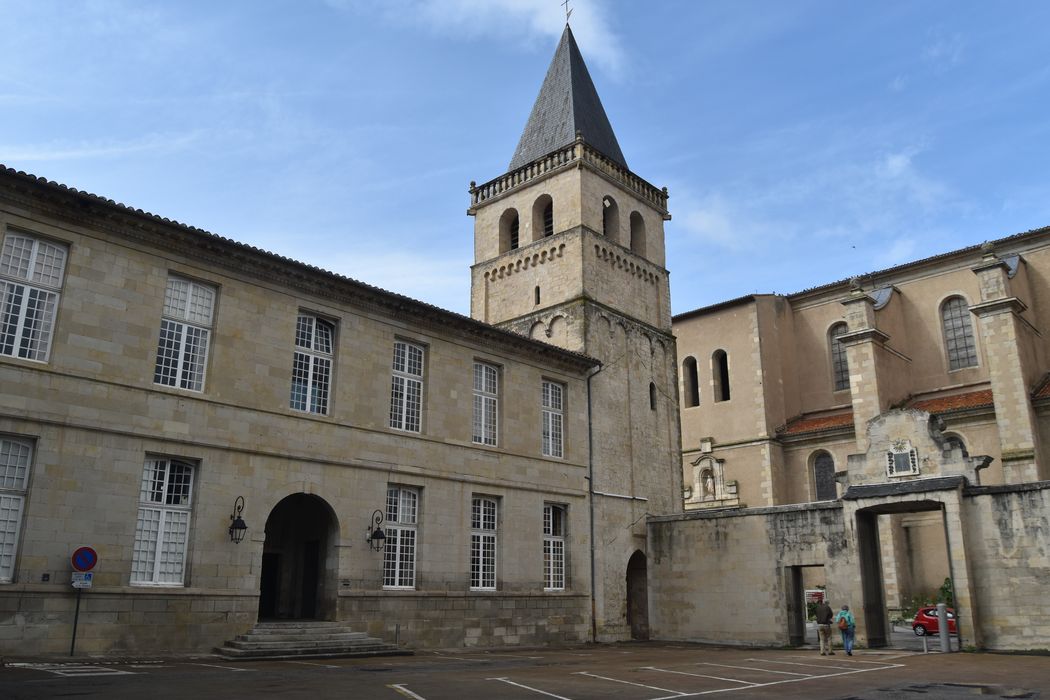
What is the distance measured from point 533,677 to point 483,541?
29.1 feet

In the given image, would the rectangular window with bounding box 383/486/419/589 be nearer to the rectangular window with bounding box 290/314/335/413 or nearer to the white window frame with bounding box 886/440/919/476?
the rectangular window with bounding box 290/314/335/413

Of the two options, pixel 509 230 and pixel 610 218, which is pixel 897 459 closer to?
pixel 610 218

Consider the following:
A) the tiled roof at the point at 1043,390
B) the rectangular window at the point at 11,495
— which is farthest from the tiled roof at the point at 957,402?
the rectangular window at the point at 11,495

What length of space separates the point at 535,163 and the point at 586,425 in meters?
11.1

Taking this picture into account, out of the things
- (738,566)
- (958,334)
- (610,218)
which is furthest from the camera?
(958,334)

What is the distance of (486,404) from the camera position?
23969mm

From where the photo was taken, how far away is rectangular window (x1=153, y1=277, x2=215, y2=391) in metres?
17.2

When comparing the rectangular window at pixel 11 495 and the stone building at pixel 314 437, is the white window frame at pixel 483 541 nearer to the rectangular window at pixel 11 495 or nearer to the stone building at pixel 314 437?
the stone building at pixel 314 437

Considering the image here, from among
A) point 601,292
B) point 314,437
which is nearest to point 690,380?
point 601,292

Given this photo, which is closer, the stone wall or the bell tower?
the stone wall

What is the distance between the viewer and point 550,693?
11.3 m

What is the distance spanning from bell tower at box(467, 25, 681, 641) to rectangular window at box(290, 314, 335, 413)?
9312 millimetres

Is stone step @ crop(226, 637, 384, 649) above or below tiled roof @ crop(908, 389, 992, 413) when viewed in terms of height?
below

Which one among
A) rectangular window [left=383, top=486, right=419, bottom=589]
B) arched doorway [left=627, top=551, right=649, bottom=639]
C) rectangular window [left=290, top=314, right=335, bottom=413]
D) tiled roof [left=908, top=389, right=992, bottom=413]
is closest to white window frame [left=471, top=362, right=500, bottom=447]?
rectangular window [left=383, top=486, right=419, bottom=589]
